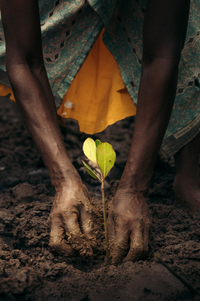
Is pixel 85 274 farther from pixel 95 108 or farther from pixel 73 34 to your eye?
pixel 73 34

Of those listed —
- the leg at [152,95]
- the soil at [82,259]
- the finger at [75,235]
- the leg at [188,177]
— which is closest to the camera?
the soil at [82,259]

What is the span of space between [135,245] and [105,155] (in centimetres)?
36

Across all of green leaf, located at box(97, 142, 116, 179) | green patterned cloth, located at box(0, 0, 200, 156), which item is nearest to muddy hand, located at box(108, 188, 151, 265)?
green leaf, located at box(97, 142, 116, 179)

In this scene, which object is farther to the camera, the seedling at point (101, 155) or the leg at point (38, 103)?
the leg at point (38, 103)

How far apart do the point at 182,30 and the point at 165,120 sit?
0.40 meters

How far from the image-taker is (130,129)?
2809mm

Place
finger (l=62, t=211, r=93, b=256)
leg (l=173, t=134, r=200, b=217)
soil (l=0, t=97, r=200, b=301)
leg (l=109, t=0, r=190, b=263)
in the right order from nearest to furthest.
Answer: soil (l=0, t=97, r=200, b=301)
finger (l=62, t=211, r=93, b=256)
leg (l=109, t=0, r=190, b=263)
leg (l=173, t=134, r=200, b=217)

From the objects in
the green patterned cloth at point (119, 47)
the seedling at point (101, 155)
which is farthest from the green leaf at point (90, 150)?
the green patterned cloth at point (119, 47)

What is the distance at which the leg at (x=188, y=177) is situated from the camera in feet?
Answer: 5.26

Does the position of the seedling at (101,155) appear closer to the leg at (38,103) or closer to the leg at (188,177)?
the leg at (38,103)

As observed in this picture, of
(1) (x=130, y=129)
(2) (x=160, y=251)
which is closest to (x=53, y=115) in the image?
(2) (x=160, y=251)

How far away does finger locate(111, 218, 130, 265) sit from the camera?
1.09m

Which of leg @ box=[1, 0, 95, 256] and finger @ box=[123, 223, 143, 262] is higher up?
leg @ box=[1, 0, 95, 256]

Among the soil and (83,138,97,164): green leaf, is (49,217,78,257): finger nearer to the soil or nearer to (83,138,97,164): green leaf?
the soil
